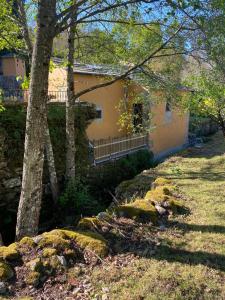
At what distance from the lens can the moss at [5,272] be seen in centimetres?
385

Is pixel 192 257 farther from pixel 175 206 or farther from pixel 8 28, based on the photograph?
pixel 8 28

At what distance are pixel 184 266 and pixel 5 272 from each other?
2.26 meters

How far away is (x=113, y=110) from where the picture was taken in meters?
15.2

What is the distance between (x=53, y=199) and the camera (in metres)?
9.29

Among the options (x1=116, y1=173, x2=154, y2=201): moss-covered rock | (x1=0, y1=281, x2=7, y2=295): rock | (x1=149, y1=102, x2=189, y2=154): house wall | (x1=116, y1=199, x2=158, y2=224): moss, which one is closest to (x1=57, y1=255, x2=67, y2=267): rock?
(x1=0, y1=281, x2=7, y2=295): rock

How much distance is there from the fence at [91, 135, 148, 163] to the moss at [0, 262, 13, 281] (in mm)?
7578

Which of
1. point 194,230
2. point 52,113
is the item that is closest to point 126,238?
point 194,230

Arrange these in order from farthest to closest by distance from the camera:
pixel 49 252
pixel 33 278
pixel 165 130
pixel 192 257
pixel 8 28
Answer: pixel 165 130
pixel 8 28
pixel 192 257
pixel 49 252
pixel 33 278

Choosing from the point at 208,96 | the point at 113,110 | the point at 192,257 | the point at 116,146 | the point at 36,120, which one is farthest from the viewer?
the point at 113,110

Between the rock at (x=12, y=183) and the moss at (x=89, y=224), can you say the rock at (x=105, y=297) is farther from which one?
the rock at (x=12, y=183)

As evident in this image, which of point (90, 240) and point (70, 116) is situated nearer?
point (90, 240)

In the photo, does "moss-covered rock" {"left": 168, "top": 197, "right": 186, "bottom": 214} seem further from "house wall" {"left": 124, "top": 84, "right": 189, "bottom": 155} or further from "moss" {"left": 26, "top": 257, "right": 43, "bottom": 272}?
"house wall" {"left": 124, "top": 84, "right": 189, "bottom": 155}

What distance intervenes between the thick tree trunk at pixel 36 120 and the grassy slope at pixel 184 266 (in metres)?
1.83

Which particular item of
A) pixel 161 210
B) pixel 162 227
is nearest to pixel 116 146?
pixel 161 210
